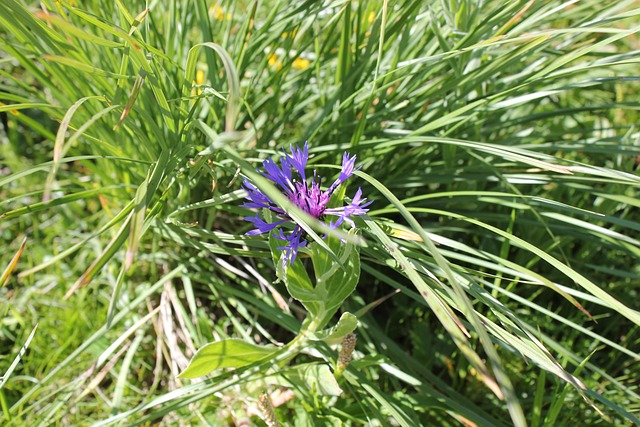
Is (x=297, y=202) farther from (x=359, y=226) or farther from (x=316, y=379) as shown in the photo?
(x=316, y=379)

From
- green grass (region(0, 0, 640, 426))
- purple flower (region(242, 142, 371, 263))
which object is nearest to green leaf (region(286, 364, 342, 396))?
green grass (region(0, 0, 640, 426))

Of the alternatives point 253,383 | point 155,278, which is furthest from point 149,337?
point 253,383

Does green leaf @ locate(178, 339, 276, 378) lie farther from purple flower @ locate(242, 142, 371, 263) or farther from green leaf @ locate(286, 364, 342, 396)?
purple flower @ locate(242, 142, 371, 263)

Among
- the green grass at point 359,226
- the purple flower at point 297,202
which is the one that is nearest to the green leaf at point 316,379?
the green grass at point 359,226

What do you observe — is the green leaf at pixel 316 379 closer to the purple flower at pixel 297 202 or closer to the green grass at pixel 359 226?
the green grass at pixel 359 226

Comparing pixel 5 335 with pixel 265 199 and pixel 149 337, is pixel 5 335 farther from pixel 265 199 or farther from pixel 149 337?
pixel 265 199

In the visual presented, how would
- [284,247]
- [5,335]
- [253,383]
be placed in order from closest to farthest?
[284,247] < [253,383] < [5,335]
